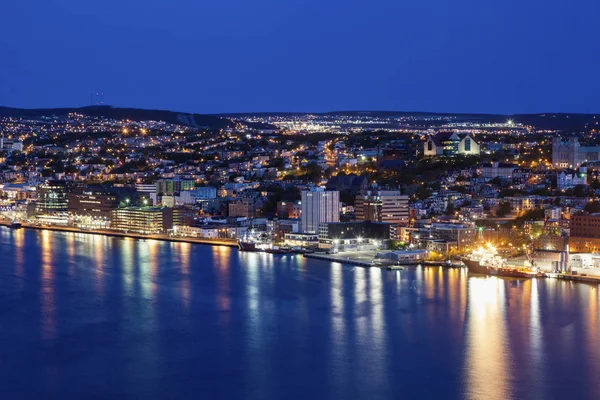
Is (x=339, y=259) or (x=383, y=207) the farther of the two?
(x=383, y=207)

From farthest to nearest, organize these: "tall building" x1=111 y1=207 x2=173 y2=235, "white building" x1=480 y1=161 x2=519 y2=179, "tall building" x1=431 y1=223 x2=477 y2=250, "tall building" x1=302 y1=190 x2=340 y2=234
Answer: "white building" x1=480 y1=161 x2=519 y2=179 < "tall building" x1=111 y1=207 x2=173 y2=235 < "tall building" x1=302 y1=190 x2=340 y2=234 < "tall building" x1=431 y1=223 x2=477 y2=250

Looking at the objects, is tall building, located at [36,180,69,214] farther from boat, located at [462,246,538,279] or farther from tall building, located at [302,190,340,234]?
boat, located at [462,246,538,279]

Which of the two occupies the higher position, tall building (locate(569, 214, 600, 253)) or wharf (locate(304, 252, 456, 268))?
tall building (locate(569, 214, 600, 253))

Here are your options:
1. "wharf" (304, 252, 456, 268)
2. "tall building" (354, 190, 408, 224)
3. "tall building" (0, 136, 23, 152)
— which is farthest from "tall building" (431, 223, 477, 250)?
"tall building" (0, 136, 23, 152)

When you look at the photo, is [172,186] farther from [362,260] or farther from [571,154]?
[362,260]

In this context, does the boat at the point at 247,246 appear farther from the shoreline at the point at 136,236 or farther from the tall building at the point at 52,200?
the tall building at the point at 52,200

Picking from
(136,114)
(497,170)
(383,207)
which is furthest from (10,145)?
(383,207)

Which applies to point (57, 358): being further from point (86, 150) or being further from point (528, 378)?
point (86, 150)

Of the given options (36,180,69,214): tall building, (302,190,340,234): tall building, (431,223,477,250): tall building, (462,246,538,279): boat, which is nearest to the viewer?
(462,246,538,279): boat
